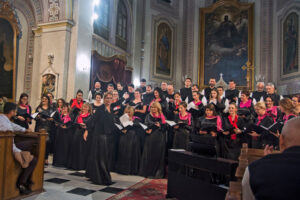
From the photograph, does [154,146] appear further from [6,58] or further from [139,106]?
[6,58]

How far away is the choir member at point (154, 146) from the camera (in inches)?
239

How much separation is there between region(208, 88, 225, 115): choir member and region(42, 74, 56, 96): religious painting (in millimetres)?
6122

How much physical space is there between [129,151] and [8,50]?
6526 millimetres

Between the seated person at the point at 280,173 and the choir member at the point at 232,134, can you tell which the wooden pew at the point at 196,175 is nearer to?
the choir member at the point at 232,134

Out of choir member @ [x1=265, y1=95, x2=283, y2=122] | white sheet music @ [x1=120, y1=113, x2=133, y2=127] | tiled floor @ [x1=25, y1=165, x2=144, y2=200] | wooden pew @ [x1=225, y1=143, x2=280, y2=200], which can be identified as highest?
choir member @ [x1=265, y1=95, x2=283, y2=122]

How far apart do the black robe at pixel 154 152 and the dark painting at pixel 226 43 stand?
11010 millimetres

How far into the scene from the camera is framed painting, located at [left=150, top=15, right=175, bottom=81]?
16.3m

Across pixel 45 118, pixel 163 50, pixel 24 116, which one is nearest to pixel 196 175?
pixel 45 118

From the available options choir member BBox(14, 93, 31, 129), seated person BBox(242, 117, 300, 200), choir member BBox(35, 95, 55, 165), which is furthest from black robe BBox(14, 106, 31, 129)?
seated person BBox(242, 117, 300, 200)

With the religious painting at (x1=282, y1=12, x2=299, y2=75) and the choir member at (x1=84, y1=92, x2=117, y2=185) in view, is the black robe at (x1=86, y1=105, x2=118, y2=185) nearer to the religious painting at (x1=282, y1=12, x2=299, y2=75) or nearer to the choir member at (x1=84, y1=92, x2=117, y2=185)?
the choir member at (x1=84, y1=92, x2=117, y2=185)

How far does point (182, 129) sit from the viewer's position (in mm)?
6340

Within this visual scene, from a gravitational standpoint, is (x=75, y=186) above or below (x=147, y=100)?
below

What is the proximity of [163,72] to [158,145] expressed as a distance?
1089cm

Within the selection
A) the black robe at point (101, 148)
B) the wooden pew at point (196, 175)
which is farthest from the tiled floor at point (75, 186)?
the wooden pew at point (196, 175)
